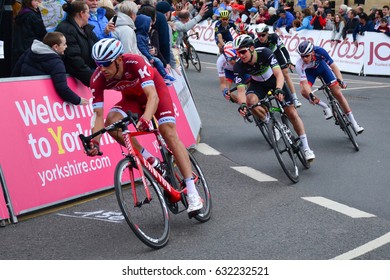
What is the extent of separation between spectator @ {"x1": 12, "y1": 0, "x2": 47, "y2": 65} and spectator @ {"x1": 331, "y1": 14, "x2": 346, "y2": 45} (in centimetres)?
1587

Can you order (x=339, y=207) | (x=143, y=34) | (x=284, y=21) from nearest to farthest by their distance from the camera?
(x=339, y=207) → (x=143, y=34) → (x=284, y=21)

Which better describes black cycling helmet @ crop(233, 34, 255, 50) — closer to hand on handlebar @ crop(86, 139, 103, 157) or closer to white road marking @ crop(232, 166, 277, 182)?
white road marking @ crop(232, 166, 277, 182)

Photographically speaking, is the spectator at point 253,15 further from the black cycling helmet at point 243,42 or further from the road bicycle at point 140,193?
the road bicycle at point 140,193

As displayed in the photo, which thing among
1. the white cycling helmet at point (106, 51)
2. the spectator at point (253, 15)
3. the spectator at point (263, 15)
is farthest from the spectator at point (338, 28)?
the white cycling helmet at point (106, 51)

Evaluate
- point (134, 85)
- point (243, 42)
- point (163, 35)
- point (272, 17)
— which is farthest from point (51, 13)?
point (272, 17)

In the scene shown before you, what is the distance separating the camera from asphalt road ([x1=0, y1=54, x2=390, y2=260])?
733 centimetres

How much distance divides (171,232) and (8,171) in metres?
1.86

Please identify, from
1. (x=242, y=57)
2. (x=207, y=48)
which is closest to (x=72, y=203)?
(x=242, y=57)

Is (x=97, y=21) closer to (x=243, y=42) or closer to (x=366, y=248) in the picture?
(x=243, y=42)

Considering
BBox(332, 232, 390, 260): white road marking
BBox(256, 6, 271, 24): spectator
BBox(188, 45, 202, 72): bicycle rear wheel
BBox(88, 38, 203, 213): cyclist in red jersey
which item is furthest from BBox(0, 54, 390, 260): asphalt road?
BBox(256, 6, 271, 24): spectator

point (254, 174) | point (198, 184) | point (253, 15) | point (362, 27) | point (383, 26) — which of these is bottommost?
point (253, 15)

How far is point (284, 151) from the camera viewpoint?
1072cm

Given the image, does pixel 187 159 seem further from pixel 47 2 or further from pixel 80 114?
pixel 47 2

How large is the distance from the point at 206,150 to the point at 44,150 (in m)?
4.20
